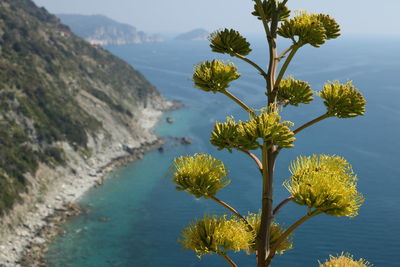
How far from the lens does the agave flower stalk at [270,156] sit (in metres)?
5.79

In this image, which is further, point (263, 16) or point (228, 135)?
point (263, 16)

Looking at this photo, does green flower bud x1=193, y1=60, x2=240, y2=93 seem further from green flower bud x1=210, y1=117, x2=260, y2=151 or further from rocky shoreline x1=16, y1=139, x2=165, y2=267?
rocky shoreline x1=16, y1=139, x2=165, y2=267

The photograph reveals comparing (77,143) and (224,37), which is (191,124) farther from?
(224,37)

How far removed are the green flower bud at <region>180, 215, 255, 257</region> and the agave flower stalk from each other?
0.01 m

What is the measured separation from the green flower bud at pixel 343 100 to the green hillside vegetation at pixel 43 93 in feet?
193

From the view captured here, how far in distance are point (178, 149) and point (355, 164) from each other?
38.6 m

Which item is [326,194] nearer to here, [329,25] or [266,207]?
[266,207]

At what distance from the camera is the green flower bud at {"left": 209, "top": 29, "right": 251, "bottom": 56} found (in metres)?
6.95

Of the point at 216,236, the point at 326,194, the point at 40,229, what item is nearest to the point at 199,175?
the point at 216,236

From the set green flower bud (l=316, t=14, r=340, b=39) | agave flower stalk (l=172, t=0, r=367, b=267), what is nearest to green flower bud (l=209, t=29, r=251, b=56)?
agave flower stalk (l=172, t=0, r=367, b=267)

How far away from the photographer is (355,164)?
83375mm

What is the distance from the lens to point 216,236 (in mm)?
6484

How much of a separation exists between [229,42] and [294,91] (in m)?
1.44

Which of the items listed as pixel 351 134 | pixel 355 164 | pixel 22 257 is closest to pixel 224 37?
pixel 22 257
